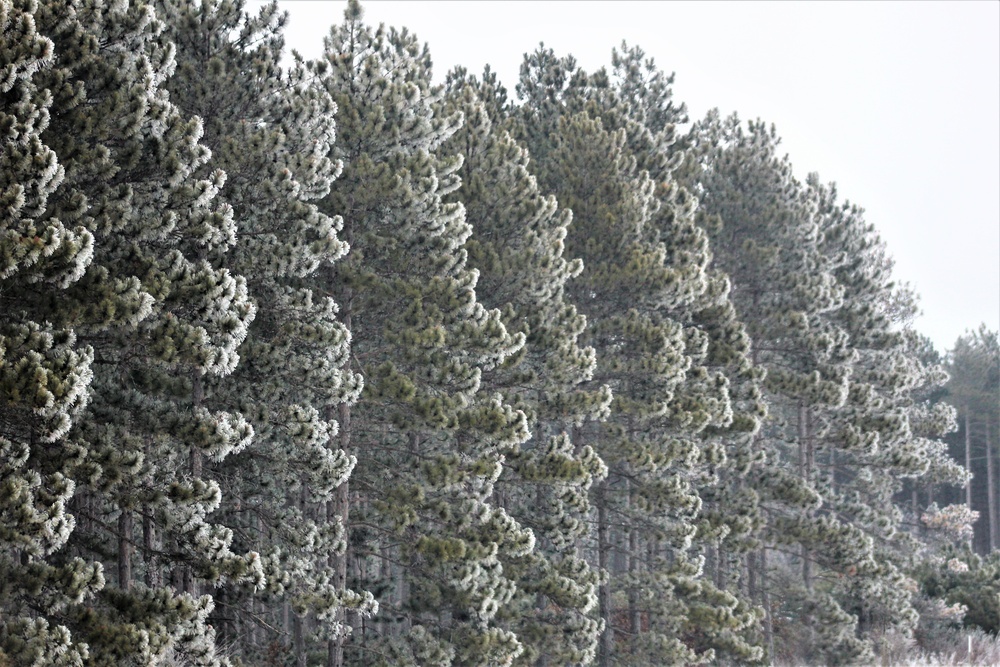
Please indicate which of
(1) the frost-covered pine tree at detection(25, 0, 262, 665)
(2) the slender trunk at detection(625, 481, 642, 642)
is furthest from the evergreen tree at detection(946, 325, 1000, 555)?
(1) the frost-covered pine tree at detection(25, 0, 262, 665)

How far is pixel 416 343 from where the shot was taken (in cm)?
1642

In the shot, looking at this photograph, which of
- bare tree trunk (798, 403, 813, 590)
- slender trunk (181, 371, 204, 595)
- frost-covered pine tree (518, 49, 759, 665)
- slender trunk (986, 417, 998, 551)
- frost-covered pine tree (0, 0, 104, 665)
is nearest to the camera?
frost-covered pine tree (0, 0, 104, 665)

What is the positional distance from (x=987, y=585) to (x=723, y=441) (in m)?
10.5

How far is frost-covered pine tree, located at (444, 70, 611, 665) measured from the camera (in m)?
18.9

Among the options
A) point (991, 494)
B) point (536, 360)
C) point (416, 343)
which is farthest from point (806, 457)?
point (991, 494)

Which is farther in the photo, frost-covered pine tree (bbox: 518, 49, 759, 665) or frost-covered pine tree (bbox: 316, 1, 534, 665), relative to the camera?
frost-covered pine tree (bbox: 518, 49, 759, 665)

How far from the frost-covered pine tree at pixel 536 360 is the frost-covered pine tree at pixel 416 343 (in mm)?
1443

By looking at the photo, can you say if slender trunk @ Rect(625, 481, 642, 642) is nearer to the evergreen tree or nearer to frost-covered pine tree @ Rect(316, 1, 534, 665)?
frost-covered pine tree @ Rect(316, 1, 534, 665)

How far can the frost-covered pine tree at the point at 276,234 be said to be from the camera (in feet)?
45.8

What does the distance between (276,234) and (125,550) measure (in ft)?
15.5

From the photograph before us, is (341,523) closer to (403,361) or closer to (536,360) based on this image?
(403,361)

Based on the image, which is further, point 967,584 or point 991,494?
point 991,494

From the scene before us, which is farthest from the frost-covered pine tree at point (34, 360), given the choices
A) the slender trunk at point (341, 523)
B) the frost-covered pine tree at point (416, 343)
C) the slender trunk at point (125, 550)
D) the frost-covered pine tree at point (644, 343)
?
the frost-covered pine tree at point (644, 343)

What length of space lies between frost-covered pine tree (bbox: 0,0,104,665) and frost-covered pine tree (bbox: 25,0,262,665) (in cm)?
48
